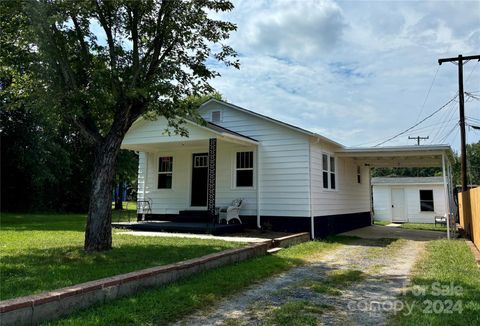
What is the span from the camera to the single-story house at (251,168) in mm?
12367

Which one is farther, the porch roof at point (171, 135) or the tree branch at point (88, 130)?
the porch roof at point (171, 135)

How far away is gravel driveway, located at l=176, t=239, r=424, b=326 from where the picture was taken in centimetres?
459

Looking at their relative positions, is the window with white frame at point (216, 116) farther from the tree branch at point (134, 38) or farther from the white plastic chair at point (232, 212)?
the tree branch at point (134, 38)

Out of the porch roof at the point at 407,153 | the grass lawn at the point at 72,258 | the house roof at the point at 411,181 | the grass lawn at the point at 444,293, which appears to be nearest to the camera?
the grass lawn at the point at 444,293

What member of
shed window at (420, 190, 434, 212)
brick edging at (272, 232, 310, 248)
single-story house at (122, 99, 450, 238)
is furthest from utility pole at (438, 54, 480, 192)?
brick edging at (272, 232, 310, 248)

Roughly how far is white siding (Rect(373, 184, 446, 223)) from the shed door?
0.19 m

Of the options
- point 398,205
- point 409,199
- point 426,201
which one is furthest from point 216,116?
point 426,201

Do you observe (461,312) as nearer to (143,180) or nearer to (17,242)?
(17,242)

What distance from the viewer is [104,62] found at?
340 inches

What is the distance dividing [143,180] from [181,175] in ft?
6.15

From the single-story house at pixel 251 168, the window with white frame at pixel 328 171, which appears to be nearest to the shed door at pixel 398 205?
the single-story house at pixel 251 168

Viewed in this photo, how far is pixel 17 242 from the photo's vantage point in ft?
31.0

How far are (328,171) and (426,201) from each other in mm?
13071

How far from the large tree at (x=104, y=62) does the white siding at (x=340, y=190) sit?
17.4ft
